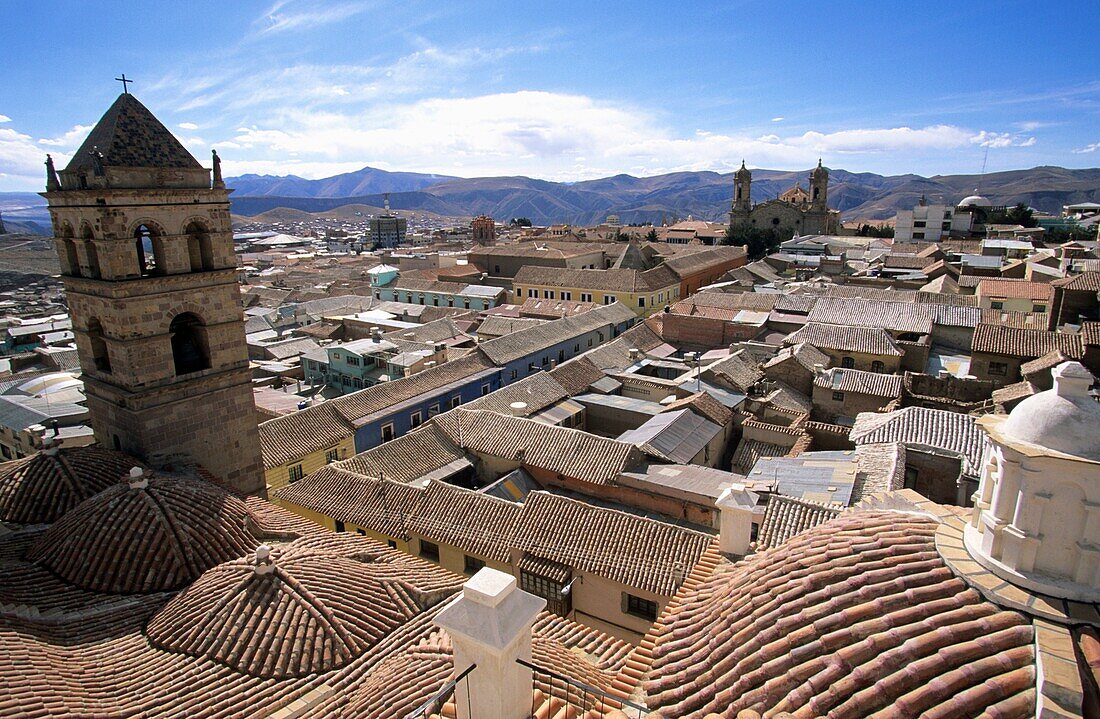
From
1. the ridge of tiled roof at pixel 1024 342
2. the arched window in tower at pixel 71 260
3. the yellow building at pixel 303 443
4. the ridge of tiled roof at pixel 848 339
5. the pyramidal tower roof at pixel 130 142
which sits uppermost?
the pyramidal tower roof at pixel 130 142

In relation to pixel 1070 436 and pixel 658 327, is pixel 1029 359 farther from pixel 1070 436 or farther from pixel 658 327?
pixel 1070 436

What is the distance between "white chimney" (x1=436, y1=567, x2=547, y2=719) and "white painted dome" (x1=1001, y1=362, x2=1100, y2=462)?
3.48 meters

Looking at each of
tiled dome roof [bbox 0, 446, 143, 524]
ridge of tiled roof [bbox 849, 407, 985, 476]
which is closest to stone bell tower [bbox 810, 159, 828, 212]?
ridge of tiled roof [bbox 849, 407, 985, 476]

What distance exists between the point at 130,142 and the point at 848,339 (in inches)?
1014

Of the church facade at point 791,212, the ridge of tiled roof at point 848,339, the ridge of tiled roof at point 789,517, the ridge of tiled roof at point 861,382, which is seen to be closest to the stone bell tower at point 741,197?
the church facade at point 791,212

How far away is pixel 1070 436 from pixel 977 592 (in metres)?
1.18

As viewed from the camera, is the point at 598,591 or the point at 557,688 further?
the point at 598,591

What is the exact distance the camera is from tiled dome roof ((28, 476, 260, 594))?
884 cm

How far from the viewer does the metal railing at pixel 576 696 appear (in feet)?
15.9

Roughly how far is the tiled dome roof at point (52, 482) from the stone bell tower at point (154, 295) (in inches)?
40.2

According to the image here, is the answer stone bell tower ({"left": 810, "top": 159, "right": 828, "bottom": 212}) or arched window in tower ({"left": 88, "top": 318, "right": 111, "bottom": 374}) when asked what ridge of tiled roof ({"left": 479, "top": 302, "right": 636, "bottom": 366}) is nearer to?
arched window in tower ({"left": 88, "top": 318, "right": 111, "bottom": 374})

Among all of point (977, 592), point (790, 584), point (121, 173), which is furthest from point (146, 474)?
point (977, 592)

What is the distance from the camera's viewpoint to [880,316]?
94.9 feet

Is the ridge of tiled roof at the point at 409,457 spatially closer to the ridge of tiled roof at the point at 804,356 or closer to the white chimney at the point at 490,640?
the ridge of tiled roof at the point at 804,356
